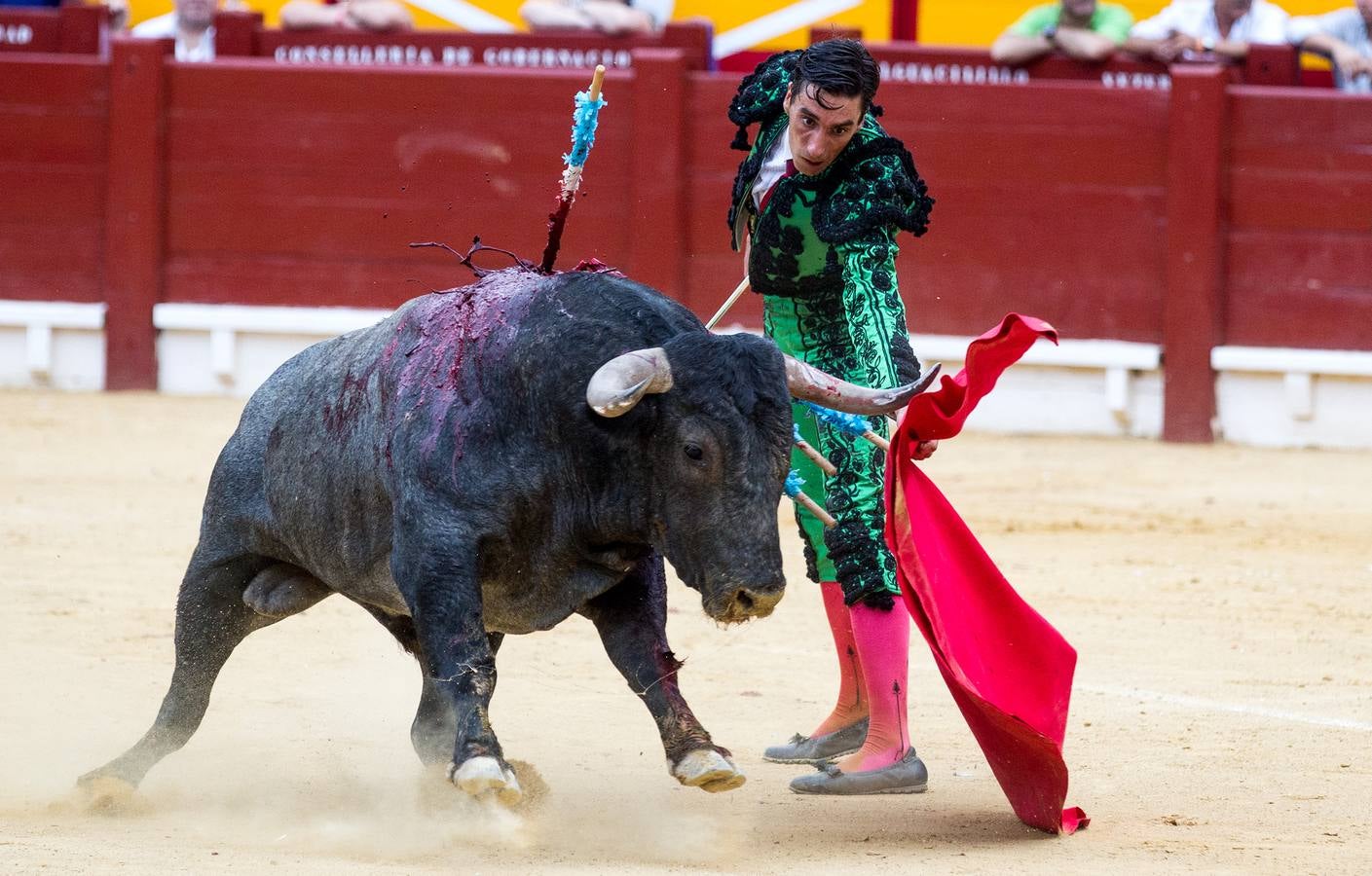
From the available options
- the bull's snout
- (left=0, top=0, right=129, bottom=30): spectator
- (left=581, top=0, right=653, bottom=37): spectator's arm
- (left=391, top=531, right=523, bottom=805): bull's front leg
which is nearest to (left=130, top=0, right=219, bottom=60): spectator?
(left=0, top=0, right=129, bottom=30): spectator

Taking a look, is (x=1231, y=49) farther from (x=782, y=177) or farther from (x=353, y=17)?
(x=782, y=177)

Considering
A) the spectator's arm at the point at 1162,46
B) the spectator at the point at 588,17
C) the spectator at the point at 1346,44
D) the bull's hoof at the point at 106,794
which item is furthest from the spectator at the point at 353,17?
the bull's hoof at the point at 106,794

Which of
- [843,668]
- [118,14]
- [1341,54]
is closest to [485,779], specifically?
[843,668]

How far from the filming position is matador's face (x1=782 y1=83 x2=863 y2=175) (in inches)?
128

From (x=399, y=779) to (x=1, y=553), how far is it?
2.31 meters

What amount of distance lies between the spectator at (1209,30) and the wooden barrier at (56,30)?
4237 millimetres

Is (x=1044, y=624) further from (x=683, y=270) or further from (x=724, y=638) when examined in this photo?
(x=683, y=270)

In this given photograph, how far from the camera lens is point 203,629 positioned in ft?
11.6

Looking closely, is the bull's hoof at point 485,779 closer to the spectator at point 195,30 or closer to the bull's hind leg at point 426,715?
the bull's hind leg at point 426,715

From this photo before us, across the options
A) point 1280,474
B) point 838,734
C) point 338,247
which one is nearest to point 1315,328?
point 1280,474

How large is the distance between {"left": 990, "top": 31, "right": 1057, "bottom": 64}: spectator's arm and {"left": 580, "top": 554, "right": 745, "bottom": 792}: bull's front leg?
5317 mm

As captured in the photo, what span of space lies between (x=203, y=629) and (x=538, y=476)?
865 mm

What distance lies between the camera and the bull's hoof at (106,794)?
3.36 meters

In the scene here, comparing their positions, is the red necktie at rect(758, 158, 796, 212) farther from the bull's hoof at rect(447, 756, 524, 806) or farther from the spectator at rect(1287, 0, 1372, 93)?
the spectator at rect(1287, 0, 1372, 93)
